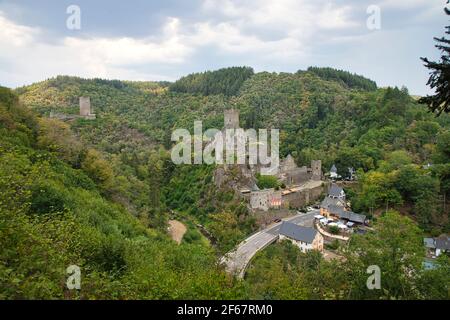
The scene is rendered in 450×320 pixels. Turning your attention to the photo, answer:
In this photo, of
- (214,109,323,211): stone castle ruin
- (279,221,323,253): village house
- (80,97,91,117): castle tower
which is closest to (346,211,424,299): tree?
(279,221,323,253): village house

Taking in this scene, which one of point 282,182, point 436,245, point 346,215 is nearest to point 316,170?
point 282,182

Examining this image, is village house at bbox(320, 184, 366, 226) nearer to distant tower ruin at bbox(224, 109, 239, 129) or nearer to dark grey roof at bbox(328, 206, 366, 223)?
dark grey roof at bbox(328, 206, 366, 223)

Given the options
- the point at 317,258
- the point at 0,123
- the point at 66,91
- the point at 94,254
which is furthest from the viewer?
the point at 66,91

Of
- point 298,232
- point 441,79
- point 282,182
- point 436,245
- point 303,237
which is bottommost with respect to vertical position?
point 436,245

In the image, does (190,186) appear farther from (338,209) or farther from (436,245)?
(436,245)
